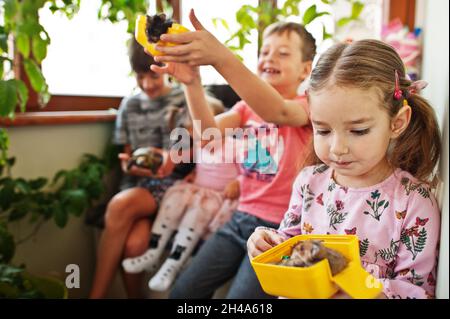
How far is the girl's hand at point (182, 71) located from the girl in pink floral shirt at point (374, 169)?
16cm

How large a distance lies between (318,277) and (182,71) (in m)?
0.32

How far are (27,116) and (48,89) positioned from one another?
0.77 feet

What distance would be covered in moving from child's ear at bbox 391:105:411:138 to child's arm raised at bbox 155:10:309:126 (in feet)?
0.38

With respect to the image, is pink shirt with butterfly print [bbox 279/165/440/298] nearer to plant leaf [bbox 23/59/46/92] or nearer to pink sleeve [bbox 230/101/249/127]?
pink sleeve [bbox 230/101/249/127]

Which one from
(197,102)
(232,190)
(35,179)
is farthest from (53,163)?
(197,102)

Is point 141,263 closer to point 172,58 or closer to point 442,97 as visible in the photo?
point 172,58

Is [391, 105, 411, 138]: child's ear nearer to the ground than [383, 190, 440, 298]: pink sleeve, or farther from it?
farther from it

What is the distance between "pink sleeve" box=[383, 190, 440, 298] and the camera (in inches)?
18.0

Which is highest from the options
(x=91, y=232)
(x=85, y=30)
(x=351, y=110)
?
(x=85, y=30)

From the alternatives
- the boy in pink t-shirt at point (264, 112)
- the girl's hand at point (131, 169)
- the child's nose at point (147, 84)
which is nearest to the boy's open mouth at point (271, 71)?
the boy in pink t-shirt at point (264, 112)

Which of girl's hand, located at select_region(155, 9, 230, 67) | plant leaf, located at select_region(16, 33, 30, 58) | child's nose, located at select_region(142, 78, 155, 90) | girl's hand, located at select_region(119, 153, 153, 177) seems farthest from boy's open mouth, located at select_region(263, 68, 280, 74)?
plant leaf, located at select_region(16, 33, 30, 58)
